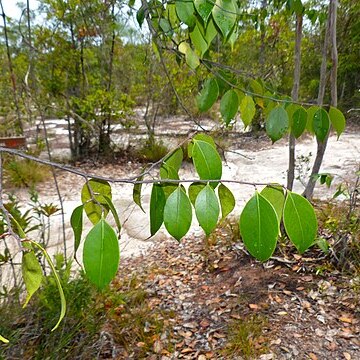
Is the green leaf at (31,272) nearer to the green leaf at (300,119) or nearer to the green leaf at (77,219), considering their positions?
the green leaf at (77,219)

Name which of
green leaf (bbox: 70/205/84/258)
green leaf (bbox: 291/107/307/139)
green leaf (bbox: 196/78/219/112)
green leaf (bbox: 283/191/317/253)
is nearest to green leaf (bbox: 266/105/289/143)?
green leaf (bbox: 291/107/307/139)

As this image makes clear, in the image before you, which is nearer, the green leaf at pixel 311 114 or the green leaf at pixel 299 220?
the green leaf at pixel 299 220

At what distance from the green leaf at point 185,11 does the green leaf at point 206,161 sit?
0.26 metres

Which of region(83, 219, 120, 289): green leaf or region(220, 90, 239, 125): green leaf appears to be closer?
region(83, 219, 120, 289): green leaf

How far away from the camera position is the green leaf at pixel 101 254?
1.03 feet

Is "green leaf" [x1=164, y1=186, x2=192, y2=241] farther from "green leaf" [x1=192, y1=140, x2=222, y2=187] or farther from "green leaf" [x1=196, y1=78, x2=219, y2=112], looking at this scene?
"green leaf" [x1=196, y1=78, x2=219, y2=112]

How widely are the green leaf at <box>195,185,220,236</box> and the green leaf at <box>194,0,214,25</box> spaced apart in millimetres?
323

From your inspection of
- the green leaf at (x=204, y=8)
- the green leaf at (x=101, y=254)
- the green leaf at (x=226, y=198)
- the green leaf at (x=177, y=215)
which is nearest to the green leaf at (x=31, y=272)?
the green leaf at (x=101, y=254)

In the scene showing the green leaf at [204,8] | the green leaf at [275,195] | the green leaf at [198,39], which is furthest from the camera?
the green leaf at [198,39]

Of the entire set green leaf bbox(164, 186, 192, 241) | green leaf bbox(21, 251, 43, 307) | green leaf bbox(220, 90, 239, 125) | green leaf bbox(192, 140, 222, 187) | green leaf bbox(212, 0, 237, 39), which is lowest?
green leaf bbox(21, 251, 43, 307)

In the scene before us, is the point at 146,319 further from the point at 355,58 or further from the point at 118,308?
the point at 355,58

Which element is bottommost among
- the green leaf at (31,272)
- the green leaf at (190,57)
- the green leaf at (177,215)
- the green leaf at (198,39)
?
the green leaf at (31,272)

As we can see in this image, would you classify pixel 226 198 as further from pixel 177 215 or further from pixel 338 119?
pixel 338 119

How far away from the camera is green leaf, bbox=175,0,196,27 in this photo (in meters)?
0.56
